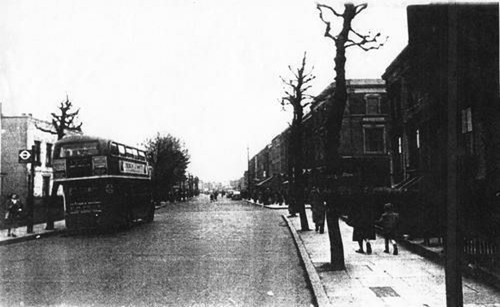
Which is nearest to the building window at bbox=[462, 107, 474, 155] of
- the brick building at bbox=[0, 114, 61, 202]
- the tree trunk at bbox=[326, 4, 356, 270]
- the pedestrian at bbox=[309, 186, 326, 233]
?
the pedestrian at bbox=[309, 186, 326, 233]

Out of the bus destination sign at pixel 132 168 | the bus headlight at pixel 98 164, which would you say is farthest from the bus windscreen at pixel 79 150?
the bus destination sign at pixel 132 168

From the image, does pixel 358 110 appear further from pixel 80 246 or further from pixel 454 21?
pixel 454 21

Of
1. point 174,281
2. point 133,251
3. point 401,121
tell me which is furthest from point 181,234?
point 401,121

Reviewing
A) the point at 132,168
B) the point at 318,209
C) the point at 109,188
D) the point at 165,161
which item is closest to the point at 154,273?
the point at 318,209

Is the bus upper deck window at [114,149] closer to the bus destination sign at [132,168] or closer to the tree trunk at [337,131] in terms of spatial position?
the bus destination sign at [132,168]

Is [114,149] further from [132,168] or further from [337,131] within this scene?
[337,131]

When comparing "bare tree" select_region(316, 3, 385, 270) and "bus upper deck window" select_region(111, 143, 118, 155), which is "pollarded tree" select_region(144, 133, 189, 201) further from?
"bare tree" select_region(316, 3, 385, 270)

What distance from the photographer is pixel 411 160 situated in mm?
28234

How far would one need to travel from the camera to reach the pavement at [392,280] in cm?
790

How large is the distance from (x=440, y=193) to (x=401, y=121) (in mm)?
27618

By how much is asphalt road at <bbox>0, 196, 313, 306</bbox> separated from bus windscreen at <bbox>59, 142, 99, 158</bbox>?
4.06 m

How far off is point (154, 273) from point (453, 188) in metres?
7.95

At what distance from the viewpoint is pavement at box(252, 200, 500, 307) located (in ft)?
25.9

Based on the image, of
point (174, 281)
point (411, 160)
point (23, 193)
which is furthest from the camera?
point (23, 193)
